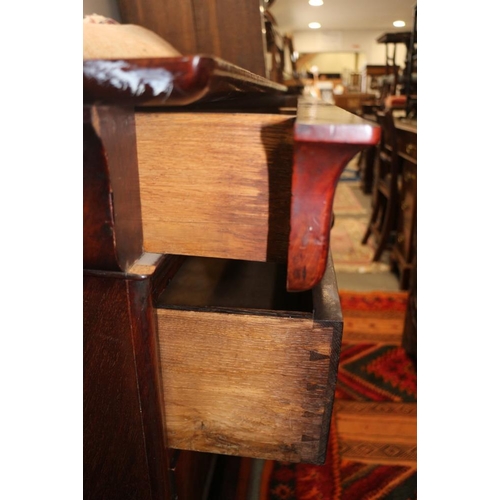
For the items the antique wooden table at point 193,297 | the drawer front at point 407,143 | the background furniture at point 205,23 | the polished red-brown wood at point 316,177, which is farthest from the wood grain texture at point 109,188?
the drawer front at point 407,143

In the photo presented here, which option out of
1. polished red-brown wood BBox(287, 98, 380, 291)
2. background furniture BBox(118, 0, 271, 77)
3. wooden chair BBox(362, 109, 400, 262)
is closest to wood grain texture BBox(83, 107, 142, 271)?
polished red-brown wood BBox(287, 98, 380, 291)

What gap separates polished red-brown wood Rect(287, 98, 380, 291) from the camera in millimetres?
337

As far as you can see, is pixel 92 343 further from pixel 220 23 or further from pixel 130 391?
pixel 220 23

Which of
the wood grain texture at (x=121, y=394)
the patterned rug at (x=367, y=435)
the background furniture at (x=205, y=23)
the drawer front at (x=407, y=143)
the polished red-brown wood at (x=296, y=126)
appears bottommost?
the patterned rug at (x=367, y=435)

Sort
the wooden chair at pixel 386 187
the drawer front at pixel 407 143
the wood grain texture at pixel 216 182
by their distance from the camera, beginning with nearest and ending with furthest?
the wood grain texture at pixel 216 182 < the drawer front at pixel 407 143 < the wooden chair at pixel 386 187

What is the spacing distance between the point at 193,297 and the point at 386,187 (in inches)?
79.8

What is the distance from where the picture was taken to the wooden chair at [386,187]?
2113 millimetres

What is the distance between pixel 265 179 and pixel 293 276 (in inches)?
4.3

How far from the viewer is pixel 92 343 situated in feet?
1.58

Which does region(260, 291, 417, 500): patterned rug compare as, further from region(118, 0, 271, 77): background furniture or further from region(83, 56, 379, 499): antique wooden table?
region(118, 0, 271, 77): background furniture

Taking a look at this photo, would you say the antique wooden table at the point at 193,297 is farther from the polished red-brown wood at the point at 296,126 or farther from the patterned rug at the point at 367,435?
the patterned rug at the point at 367,435

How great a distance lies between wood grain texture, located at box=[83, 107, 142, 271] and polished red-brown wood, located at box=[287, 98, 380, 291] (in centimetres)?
18

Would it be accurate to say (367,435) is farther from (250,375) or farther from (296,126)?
(296,126)

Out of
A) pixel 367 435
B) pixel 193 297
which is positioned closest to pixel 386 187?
pixel 367 435
